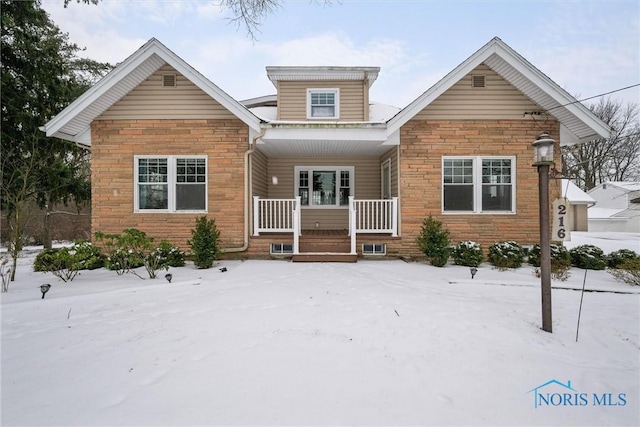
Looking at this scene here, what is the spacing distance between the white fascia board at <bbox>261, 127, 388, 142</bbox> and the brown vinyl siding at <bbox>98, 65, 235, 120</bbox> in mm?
1396

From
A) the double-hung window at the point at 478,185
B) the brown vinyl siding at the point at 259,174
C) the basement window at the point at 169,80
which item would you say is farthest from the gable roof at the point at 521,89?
the basement window at the point at 169,80

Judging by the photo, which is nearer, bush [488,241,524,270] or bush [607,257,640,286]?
bush [607,257,640,286]

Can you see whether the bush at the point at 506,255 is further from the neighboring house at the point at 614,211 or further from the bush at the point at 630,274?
the neighboring house at the point at 614,211

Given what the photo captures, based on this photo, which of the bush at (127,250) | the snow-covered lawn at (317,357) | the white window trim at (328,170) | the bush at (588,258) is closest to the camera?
the snow-covered lawn at (317,357)

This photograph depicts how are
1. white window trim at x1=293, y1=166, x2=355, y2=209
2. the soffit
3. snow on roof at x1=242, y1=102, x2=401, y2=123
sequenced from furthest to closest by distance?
white window trim at x1=293, y1=166, x2=355, y2=209 → snow on roof at x1=242, y1=102, x2=401, y2=123 → the soffit

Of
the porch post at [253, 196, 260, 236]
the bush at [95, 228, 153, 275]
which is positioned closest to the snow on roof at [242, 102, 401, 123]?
the porch post at [253, 196, 260, 236]

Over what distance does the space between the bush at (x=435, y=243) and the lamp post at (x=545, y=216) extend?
3735 mm

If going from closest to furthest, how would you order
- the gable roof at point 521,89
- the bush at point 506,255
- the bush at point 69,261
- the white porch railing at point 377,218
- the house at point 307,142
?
1. the bush at point 69,261
2. the bush at point 506,255
3. the gable roof at point 521,89
4. the house at point 307,142
5. the white porch railing at point 377,218

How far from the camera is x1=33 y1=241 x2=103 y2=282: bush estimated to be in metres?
6.22

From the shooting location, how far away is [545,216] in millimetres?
3740

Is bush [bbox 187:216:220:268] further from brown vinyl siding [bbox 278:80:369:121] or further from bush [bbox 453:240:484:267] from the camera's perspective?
bush [bbox 453:240:484:267]

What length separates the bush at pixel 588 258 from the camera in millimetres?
7184

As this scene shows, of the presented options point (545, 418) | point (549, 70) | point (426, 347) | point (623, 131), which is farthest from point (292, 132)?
point (623, 131)

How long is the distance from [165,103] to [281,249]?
5.19 metres
